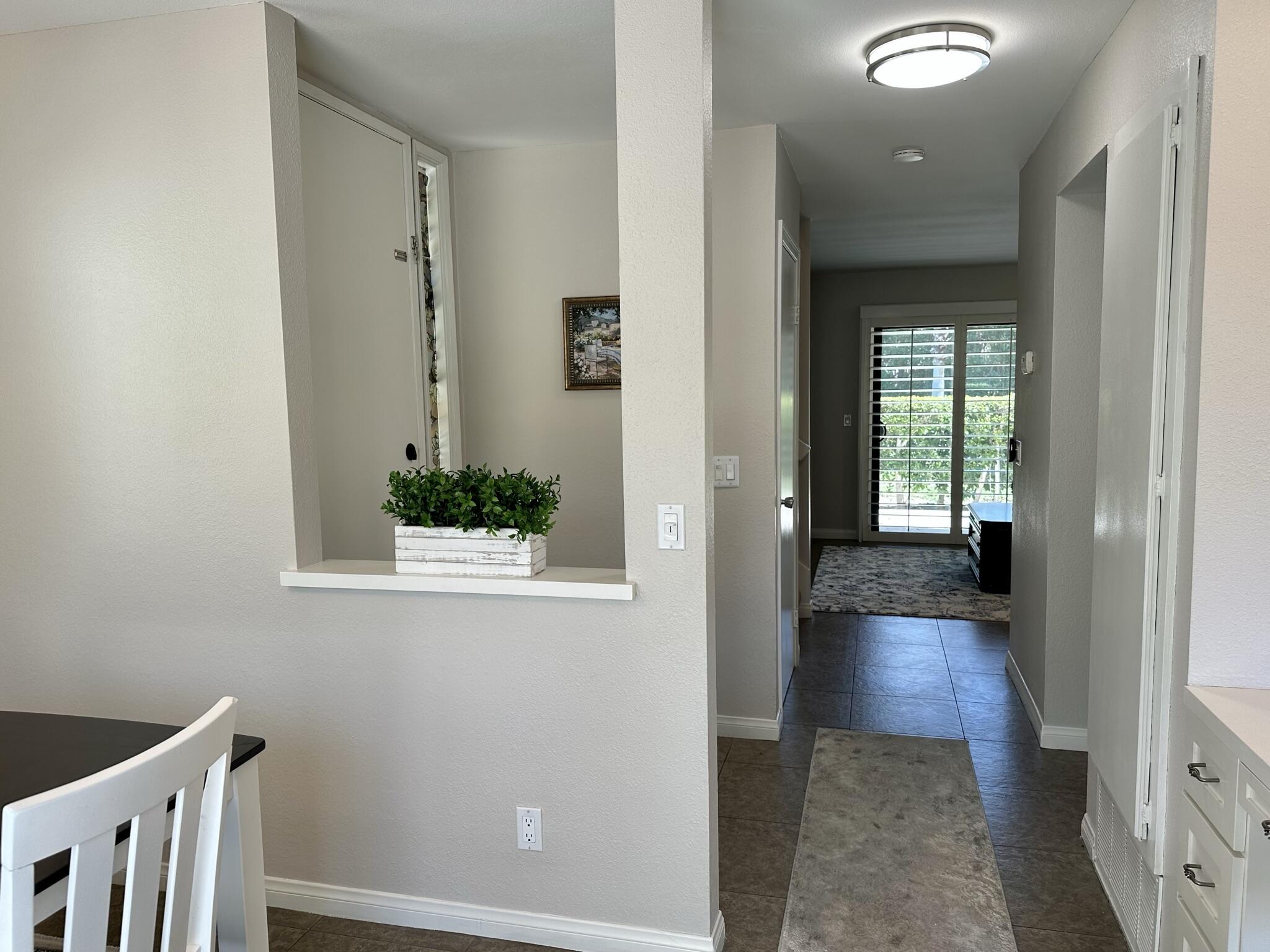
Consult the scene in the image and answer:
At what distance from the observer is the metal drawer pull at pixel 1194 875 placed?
70.6 inches

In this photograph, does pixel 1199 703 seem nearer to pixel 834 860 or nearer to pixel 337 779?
pixel 834 860

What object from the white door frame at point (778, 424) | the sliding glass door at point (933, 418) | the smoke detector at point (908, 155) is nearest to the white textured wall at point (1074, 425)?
the smoke detector at point (908, 155)

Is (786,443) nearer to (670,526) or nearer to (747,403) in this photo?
(747,403)

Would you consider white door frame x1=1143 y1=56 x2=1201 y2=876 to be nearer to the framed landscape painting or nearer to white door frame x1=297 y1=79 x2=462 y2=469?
the framed landscape painting

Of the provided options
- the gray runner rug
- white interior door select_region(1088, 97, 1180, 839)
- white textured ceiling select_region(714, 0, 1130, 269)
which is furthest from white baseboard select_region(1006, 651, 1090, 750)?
white textured ceiling select_region(714, 0, 1130, 269)

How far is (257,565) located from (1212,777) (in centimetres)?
229

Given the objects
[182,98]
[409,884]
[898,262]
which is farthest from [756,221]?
[898,262]

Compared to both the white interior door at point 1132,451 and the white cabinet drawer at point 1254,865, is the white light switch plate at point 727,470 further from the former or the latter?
the white cabinet drawer at point 1254,865

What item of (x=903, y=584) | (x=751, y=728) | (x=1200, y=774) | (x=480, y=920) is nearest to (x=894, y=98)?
(x=1200, y=774)

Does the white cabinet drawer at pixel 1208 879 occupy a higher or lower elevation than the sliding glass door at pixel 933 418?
lower

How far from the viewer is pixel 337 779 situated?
246 centimetres

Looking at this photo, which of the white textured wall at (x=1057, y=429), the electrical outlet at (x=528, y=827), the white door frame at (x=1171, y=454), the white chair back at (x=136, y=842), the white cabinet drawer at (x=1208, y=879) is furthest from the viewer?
the white textured wall at (x=1057, y=429)

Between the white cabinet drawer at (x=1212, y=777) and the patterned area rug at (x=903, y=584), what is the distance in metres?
3.73

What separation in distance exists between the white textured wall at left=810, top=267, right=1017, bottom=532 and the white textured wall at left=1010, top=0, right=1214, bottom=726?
3.85 meters
